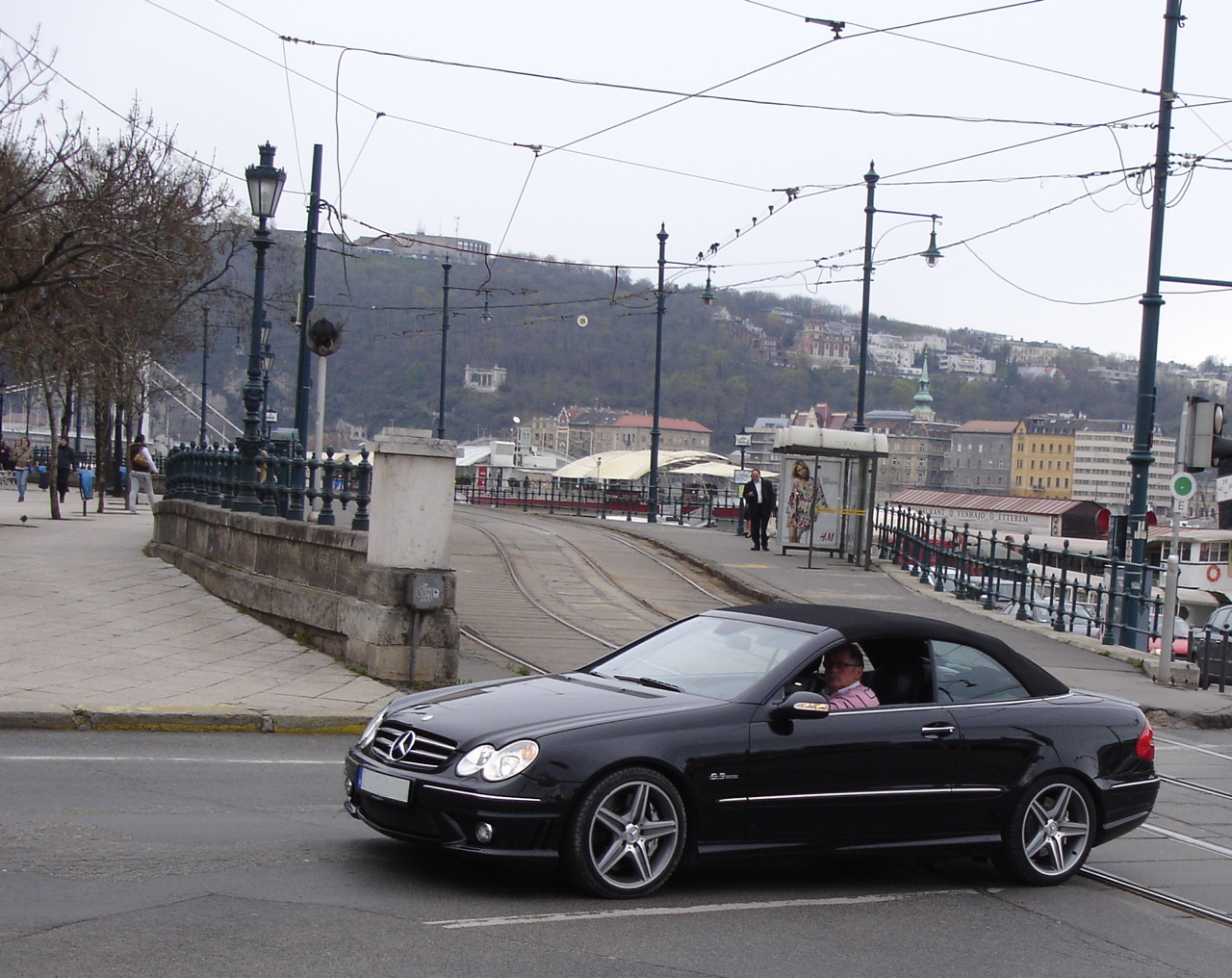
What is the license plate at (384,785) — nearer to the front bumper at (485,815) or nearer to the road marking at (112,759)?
the front bumper at (485,815)

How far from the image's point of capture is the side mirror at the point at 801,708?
6.08 metres

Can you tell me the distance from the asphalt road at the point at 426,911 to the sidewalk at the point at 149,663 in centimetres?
195

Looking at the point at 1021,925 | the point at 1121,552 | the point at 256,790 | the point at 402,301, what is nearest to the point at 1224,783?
the point at 1021,925

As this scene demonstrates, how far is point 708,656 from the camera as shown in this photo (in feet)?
22.2

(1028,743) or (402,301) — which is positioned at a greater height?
(402,301)

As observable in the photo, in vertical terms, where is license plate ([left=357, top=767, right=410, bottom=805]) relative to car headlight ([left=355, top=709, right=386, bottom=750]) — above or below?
below

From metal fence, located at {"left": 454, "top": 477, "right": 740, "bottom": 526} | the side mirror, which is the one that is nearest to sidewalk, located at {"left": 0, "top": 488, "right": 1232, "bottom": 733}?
the side mirror

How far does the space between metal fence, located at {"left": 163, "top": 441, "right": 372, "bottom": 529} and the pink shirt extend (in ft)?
20.5

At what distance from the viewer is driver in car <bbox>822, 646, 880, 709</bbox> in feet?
21.5

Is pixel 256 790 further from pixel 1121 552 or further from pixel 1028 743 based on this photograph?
pixel 1121 552

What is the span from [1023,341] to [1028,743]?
98392 mm

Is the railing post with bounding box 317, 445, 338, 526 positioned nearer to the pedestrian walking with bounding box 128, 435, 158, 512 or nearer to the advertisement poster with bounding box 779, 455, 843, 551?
the advertisement poster with bounding box 779, 455, 843, 551

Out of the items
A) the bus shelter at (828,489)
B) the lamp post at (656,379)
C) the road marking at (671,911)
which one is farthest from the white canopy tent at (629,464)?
the road marking at (671,911)

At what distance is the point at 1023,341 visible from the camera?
329ft
